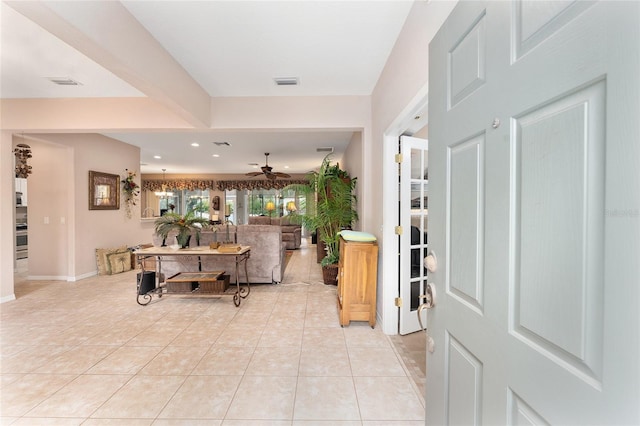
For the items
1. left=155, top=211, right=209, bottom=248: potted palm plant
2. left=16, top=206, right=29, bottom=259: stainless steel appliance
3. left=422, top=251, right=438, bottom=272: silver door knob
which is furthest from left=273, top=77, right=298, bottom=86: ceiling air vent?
left=16, top=206, right=29, bottom=259: stainless steel appliance

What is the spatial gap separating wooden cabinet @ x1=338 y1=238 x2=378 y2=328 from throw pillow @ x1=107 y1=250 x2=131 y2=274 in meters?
4.81

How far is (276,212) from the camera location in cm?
1111

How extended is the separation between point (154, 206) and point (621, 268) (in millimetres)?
12603

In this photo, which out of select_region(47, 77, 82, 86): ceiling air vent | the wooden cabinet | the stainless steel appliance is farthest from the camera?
the stainless steel appliance

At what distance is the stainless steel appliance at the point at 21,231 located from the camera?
237 inches

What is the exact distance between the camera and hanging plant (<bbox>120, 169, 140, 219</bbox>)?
19.8ft

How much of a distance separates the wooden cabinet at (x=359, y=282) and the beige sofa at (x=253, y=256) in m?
1.90

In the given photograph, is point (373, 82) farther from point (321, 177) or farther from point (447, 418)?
point (447, 418)

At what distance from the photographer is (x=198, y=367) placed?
2268 mm

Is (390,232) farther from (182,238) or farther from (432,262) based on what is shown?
(182,238)

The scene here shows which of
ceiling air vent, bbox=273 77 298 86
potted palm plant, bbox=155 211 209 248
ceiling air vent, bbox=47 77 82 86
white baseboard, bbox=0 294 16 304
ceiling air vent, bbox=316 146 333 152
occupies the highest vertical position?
ceiling air vent, bbox=273 77 298 86

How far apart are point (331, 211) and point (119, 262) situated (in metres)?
4.34

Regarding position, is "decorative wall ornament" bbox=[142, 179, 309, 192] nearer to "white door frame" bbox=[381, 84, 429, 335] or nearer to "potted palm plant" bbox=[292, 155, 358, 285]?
"potted palm plant" bbox=[292, 155, 358, 285]

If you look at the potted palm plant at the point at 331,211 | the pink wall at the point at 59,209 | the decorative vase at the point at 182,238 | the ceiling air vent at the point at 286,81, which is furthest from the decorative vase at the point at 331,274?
the pink wall at the point at 59,209
